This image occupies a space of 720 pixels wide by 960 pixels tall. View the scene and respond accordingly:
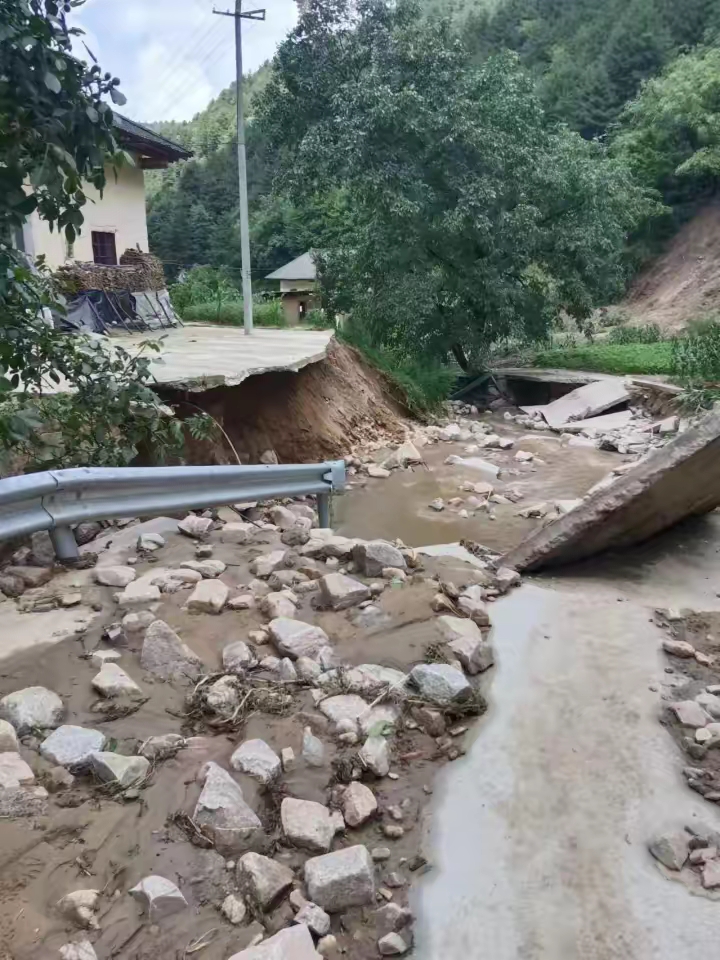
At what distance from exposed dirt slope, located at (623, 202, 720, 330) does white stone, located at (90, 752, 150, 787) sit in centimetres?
2633

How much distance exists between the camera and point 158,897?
2188 millimetres

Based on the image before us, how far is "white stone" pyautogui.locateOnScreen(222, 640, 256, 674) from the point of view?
3.43m

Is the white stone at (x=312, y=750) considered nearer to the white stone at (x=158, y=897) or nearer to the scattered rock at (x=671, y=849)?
the white stone at (x=158, y=897)

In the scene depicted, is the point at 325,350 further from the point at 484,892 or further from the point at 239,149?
the point at 484,892

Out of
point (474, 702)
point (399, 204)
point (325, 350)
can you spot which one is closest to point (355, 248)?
point (399, 204)

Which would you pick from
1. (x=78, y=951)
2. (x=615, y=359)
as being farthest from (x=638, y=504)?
(x=615, y=359)

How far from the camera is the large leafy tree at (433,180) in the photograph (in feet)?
47.7

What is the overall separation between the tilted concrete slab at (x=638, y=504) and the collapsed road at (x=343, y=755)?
14 cm

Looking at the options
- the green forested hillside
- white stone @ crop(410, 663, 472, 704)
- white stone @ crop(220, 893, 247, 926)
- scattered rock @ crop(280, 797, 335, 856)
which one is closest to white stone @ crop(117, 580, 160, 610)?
white stone @ crop(410, 663, 472, 704)

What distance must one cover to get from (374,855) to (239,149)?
41.6 ft

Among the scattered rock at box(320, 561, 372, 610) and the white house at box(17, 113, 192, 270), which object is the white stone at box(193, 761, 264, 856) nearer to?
the scattered rock at box(320, 561, 372, 610)

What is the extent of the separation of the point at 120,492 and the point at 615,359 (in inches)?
660

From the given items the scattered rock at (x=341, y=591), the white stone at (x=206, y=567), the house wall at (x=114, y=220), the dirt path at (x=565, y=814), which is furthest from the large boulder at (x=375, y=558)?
the house wall at (x=114, y=220)

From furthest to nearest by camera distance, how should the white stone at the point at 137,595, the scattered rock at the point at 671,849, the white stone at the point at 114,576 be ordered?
the white stone at the point at 114,576 < the white stone at the point at 137,595 < the scattered rock at the point at 671,849
